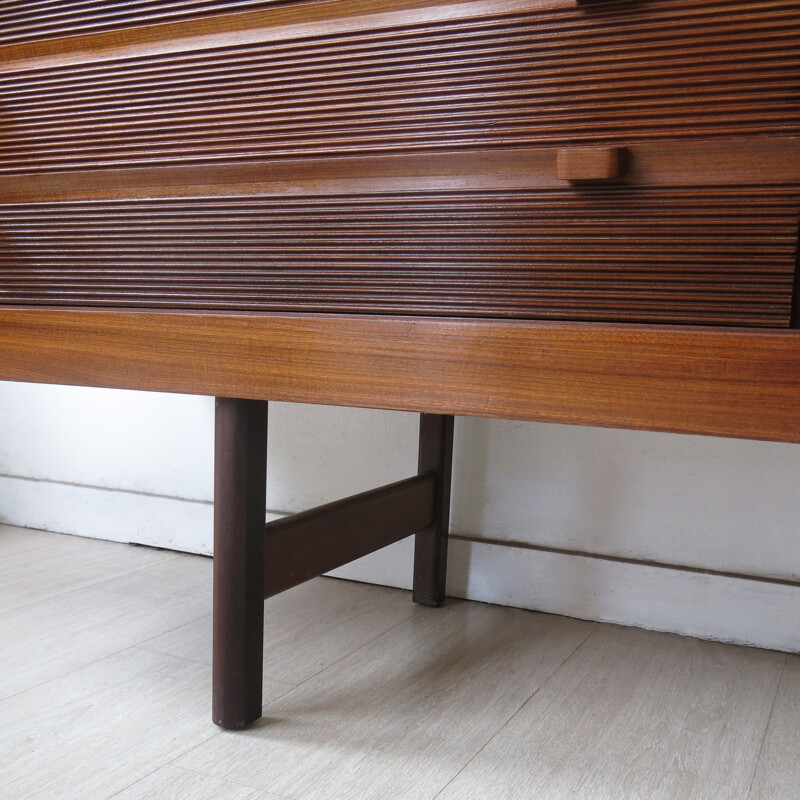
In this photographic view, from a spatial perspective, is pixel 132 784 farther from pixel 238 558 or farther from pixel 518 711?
pixel 518 711

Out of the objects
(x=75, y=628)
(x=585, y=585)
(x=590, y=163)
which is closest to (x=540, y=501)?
(x=585, y=585)

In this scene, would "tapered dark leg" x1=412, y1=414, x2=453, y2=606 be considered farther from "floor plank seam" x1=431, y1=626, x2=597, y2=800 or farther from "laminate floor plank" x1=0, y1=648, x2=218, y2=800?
"laminate floor plank" x1=0, y1=648, x2=218, y2=800

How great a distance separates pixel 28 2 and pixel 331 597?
825 mm

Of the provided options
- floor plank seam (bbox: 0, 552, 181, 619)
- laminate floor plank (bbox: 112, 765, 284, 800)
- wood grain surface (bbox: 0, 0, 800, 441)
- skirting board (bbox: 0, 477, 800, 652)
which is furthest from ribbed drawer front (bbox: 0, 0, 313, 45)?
skirting board (bbox: 0, 477, 800, 652)

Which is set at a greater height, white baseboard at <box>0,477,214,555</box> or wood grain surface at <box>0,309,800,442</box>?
wood grain surface at <box>0,309,800,442</box>

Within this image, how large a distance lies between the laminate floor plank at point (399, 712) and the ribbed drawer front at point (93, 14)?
618 millimetres

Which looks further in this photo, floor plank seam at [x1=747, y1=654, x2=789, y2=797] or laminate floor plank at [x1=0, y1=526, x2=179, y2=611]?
laminate floor plank at [x1=0, y1=526, x2=179, y2=611]

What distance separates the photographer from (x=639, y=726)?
879 mm

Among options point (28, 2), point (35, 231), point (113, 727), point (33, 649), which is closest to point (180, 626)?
point (33, 649)

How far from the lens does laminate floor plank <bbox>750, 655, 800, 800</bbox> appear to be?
766 mm

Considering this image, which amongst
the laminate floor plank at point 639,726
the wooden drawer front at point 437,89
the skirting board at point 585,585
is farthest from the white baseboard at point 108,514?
the wooden drawer front at point 437,89

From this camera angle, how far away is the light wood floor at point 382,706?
2.48 feet

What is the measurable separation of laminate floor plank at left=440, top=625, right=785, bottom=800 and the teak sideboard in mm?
262

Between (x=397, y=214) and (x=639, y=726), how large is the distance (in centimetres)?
56
